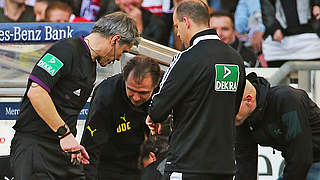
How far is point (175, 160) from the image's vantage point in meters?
4.52

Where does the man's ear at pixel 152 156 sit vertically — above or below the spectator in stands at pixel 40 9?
below

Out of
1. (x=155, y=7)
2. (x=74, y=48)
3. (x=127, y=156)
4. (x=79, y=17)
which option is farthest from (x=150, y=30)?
(x=74, y=48)

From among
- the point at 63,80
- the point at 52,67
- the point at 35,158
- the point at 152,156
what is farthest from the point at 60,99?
the point at 152,156

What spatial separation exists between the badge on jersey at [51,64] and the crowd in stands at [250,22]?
4.62 meters

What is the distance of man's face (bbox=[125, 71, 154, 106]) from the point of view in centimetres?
545

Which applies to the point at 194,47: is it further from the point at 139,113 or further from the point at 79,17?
the point at 79,17

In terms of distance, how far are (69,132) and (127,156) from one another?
3.87 feet

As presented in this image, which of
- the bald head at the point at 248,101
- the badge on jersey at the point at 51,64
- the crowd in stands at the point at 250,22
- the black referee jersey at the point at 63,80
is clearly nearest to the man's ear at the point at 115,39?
the black referee jersey at the point at 63,80

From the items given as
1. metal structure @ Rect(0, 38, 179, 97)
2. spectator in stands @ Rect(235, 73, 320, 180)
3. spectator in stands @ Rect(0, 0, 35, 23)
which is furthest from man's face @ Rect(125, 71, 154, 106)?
spectator in stands @ Rect(0, 0, 35, 23)

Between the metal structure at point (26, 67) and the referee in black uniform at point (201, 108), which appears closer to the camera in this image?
the referee in black uniform at point (201, 108)

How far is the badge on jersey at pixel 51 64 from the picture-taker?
15.3 ft

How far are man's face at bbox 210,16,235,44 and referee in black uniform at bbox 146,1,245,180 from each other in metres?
4.67

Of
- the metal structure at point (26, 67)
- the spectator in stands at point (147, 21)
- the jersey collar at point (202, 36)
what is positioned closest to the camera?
the jersey collar at point (202, 36)

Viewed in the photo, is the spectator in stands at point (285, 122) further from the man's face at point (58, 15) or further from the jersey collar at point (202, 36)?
the man's face at point (58, 15)
